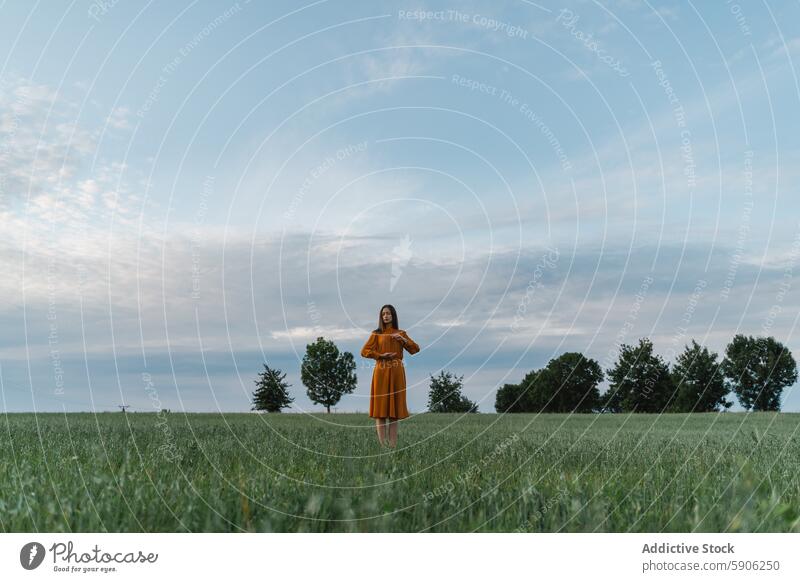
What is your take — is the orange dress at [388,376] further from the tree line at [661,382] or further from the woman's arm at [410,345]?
the tree line at [661,382]

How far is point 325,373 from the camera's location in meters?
44.5

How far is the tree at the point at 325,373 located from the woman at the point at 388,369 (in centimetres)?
2759

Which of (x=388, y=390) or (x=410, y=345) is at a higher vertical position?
(x=410, y=345)

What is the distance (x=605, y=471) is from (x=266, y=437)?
25.5 ft

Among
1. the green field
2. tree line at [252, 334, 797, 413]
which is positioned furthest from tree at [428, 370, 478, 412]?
the green field

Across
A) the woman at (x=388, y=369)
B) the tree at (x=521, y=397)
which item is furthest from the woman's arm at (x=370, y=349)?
the tree at (x=521, y=397)

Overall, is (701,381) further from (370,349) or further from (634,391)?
→ (370,349)

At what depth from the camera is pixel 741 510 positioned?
6.74 meters

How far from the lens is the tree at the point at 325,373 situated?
42.9m

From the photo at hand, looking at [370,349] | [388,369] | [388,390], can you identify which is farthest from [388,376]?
[370,349]

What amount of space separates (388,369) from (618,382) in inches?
2020

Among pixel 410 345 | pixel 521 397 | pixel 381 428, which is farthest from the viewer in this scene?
pixel 521 397
